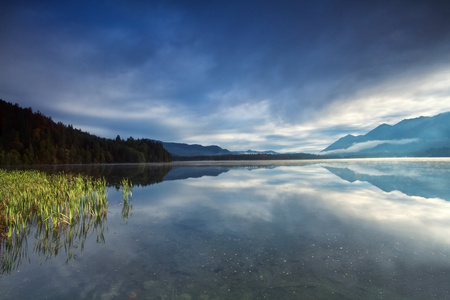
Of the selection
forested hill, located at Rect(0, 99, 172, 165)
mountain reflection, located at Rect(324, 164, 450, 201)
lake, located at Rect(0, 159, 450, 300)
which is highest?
forested hill, located at Rect(0, 99, 172, 165)

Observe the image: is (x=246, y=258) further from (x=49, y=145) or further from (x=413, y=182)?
(x=49, y=145)

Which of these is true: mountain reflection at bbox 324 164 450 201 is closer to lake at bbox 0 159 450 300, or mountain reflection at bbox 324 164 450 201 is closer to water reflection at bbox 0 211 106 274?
lake at bbox 0 159 450 300

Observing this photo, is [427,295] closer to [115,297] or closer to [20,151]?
[115,297]

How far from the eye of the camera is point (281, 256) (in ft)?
30.5

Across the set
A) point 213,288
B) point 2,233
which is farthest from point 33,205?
point 213,288

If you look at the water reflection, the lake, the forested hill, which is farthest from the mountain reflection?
the forested hill

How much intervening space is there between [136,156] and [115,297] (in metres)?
186

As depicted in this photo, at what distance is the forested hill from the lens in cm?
11594

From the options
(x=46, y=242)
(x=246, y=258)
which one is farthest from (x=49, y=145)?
(x=246, y=258)

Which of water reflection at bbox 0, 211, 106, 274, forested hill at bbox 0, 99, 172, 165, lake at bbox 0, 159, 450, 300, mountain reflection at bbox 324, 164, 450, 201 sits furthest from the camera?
forested hill at bbox 0, 99, 172, 165

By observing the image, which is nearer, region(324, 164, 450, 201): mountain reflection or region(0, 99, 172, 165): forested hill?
region(324, 164, 450, 201): mountain reflection

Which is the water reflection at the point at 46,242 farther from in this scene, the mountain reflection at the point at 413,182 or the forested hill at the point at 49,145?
the forested hill at the point at 49,145

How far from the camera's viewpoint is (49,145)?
126688 millimetres

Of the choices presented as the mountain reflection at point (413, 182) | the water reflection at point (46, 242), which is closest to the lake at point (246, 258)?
the water reflection at point (46, 242)
